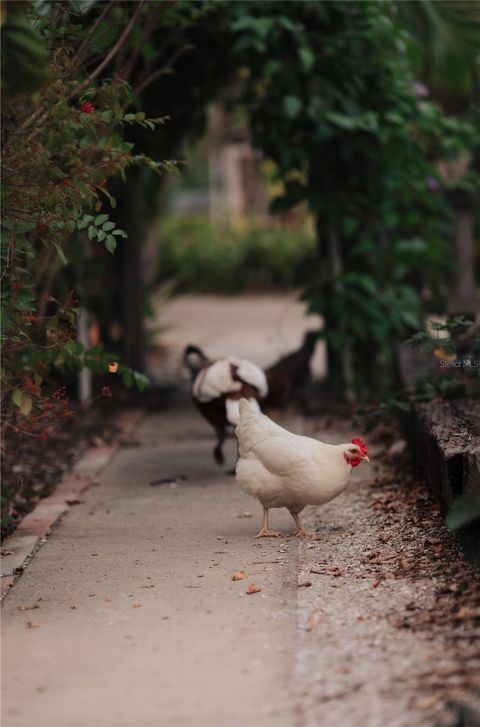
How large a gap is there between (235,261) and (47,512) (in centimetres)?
1630

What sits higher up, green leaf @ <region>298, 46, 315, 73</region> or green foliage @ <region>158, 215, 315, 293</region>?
green leaf @ <region>298, 46, 315, 73</region>

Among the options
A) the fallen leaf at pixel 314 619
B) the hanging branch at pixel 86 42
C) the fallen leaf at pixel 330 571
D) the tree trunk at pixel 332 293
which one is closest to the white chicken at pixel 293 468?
the fallen leaf at pixel 330 571

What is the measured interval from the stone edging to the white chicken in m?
1.16

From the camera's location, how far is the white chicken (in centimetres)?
575

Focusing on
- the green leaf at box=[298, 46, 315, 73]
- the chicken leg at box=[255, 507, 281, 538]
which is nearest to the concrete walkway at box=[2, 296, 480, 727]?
the chicken leg at box=[255, 507, 281, 538]

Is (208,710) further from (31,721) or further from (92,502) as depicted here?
(92,502)

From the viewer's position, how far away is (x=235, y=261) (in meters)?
23.0

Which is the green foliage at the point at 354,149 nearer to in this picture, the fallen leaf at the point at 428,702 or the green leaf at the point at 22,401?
the green leaf at the point at 22,401

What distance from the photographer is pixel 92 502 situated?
7.27 m

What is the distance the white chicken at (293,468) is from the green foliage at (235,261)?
16280 millimetres

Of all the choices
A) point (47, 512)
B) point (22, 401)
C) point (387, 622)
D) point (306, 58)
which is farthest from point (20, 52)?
point (306, 58)

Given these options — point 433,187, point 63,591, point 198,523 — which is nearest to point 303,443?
point 198,523

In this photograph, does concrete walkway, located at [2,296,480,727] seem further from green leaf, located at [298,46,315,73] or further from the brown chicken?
green leaf, located at [298,46,315,73]

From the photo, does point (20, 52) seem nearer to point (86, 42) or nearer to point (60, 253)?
point (60, 253)
